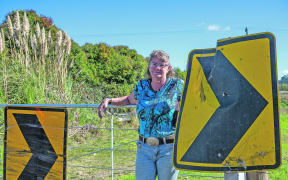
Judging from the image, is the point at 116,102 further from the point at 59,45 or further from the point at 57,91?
the point at 59,45

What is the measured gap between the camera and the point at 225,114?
4.28ft

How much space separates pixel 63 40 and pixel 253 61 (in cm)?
553

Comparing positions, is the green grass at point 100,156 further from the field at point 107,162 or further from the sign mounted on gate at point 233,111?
the sign mounted on gate at point 233,111

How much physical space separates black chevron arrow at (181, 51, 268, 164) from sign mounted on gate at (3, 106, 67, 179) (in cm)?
169

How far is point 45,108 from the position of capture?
279 centimetres

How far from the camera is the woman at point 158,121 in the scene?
2.04m

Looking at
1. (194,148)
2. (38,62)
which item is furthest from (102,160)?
(194,148)

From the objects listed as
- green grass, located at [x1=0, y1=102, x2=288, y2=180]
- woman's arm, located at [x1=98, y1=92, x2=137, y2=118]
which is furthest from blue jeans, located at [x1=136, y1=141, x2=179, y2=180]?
green grass, located at [x1=0, y1=102, x2=288, y2=180]

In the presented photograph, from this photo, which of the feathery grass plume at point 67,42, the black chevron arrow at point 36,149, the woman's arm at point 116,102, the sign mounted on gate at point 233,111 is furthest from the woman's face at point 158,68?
the feathery grass plume at point 67,42

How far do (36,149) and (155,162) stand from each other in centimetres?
138

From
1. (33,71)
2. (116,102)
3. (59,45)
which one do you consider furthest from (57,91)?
(116,102)

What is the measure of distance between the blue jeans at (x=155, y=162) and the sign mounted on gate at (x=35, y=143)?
3.06 ft

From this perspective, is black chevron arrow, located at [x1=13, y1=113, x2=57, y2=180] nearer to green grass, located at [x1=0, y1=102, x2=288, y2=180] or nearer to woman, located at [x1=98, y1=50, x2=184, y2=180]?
green grass, located at [x1=0, y1=102, x2=288, y2=180]

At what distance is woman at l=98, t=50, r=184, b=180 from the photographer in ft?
6.68
